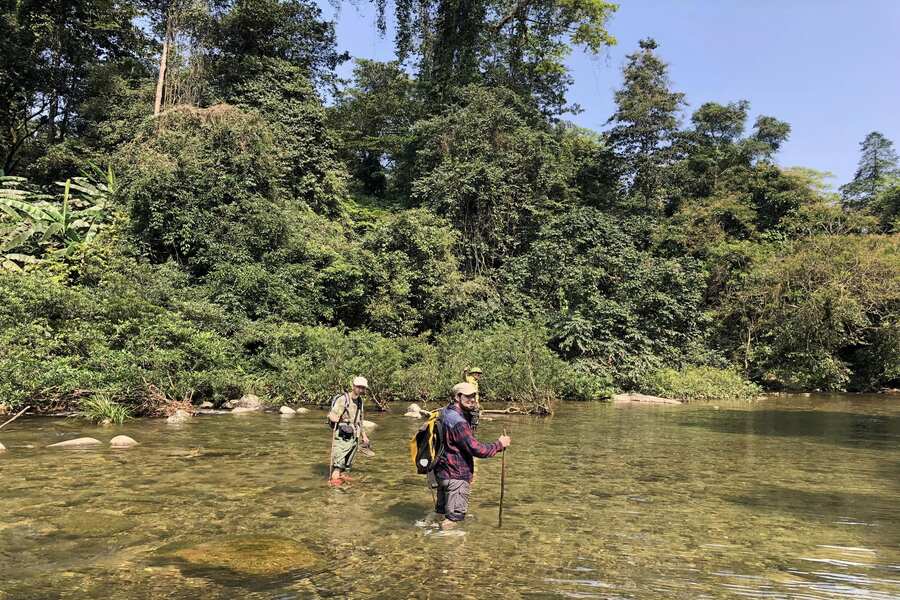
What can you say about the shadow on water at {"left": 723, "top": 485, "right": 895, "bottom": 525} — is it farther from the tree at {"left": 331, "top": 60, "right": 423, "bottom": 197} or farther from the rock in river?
the tree at {"left": 331, "top": 60, "right": 423, "bottom": 197}

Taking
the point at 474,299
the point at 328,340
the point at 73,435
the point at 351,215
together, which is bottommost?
the point at 73,435

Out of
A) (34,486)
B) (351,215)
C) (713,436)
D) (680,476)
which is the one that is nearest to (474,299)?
(351,215)

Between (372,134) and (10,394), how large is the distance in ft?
94.2

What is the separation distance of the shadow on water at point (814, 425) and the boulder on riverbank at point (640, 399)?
2.89 meters

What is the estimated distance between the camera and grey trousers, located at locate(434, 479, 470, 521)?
20.6 ft

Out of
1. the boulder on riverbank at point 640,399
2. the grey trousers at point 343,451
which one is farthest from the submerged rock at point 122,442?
the boulder on riverbank at point 640,399

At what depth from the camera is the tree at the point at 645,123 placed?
113ft

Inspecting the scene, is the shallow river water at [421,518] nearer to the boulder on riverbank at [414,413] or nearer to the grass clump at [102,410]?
the grass clump at [102,410]

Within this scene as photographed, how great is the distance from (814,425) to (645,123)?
23074 millimetres

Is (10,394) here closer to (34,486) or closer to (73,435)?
(73,435)

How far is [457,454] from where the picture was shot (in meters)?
6.23

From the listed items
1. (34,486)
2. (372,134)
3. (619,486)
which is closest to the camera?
(34,486)

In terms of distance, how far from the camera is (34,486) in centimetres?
765

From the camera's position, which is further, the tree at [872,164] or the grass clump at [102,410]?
the tree at [872,164]
